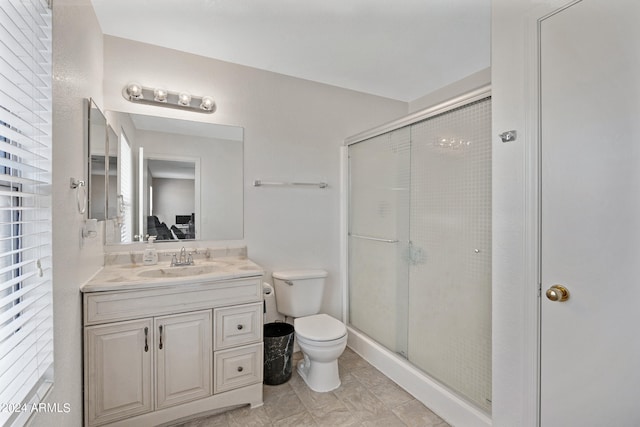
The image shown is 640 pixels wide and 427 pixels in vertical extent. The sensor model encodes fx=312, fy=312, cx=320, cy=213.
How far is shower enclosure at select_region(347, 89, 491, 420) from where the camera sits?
1696 millimetres

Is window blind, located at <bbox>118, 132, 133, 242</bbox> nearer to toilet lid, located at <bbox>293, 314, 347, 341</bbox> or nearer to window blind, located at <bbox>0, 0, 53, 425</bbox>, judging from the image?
window blind, located at <bbox>0, 0, 53, 425</bbox>

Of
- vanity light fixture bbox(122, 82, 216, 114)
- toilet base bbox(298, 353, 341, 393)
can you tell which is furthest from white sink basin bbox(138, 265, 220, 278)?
vanity light fixture bbox(122, 82, 216, 114)

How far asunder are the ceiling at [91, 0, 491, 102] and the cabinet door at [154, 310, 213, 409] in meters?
1.78

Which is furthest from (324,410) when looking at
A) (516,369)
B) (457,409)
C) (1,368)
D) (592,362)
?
(1,368)

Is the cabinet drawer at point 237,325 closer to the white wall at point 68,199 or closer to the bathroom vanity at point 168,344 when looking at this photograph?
the bathroom vanity at point 168,344

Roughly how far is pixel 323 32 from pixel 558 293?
75.9 inches

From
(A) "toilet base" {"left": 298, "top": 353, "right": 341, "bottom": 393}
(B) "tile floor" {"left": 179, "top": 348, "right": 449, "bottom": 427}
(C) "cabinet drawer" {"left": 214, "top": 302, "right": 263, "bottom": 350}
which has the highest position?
(C) "cabinet drawer" {"left": 214, "top": 302, "right": 263, "bottom": 350}

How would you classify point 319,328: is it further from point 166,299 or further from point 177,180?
point 177,180

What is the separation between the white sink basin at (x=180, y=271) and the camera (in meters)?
1.99

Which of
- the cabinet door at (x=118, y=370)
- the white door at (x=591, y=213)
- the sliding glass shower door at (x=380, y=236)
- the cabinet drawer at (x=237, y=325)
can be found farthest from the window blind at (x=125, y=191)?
the white door at (x=591, y=213)

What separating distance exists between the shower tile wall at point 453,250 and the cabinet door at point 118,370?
1664mm

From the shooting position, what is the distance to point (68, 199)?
1.37 metres

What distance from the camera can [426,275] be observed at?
2059 mm

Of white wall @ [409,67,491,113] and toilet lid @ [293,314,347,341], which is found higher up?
white wall @ [409,67,491,113]
